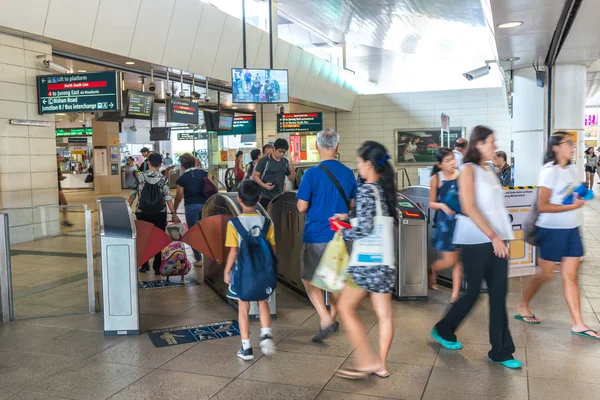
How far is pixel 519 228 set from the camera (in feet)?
22.2

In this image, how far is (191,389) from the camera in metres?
3.49

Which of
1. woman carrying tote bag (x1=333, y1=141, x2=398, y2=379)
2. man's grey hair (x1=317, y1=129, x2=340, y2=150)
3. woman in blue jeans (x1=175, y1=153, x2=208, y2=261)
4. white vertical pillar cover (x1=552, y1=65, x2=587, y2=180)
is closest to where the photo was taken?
woman carrying tote bag (x1=333, y1=141, x2=398, y2=379)

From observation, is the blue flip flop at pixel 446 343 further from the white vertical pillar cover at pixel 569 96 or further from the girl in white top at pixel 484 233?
the white vertical pillar cover at pixel 569 96

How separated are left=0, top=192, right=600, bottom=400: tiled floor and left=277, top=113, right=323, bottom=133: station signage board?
12.1 metres

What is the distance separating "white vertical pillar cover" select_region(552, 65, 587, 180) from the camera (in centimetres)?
895

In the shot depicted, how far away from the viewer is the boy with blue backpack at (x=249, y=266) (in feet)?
13.0

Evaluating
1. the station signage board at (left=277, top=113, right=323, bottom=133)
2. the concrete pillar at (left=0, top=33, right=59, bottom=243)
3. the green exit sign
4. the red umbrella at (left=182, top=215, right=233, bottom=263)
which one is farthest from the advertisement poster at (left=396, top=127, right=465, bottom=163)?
the red umbrella at (left=182, top=215, right=233, bottom=263)

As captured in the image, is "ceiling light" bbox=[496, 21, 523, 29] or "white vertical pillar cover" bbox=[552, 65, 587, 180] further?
"white vertical pillar cover" bbox=[552, 65, 587, 180]

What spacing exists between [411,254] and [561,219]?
1690 millimetres

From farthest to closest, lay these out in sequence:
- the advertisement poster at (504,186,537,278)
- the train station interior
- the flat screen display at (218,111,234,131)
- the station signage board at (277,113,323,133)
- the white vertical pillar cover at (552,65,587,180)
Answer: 1. the station signage board at (277,113,323,133)
2. the flat screen display at (218,111,234,131)
3. the white vertical pillar cover at (552,65,587,180)
4. the advertisement poster at (504,186,537,278)
5. the train station interior

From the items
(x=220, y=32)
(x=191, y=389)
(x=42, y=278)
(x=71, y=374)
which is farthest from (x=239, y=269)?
(x=220, y=32)

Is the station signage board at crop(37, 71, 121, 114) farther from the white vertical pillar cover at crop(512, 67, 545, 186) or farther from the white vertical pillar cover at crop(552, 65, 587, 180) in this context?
the white vertical pillar cover at crop(552, 65, 587, 180)

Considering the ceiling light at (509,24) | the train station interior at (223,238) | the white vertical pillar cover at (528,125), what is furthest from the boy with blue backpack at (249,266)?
the white vertical pillar cover at (528,125)

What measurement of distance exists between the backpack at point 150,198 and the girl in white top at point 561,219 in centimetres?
433
